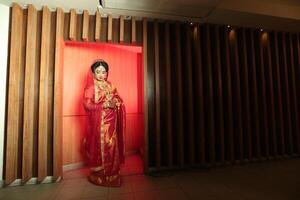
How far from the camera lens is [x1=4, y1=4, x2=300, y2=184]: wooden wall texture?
9.59 ft

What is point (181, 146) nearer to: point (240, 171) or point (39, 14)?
point (240, 171)

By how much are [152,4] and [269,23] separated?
2489 mm

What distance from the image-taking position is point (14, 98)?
2.86 m

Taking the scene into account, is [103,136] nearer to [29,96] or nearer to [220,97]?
[29,96]

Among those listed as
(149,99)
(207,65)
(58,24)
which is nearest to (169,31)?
(207,65)

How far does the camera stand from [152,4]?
118 inches

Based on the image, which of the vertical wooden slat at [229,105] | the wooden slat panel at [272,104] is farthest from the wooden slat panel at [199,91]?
the wooden slat panel at [272,104]

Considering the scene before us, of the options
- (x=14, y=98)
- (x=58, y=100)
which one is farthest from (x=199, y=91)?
(x=14, y=98)

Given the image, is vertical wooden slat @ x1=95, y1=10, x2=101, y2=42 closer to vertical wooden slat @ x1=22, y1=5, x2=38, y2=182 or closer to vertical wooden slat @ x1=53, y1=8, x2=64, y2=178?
vertical wooden slat @ x1=53, y1=8, x2=64, y2=178

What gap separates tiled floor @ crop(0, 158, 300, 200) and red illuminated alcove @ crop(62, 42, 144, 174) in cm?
68

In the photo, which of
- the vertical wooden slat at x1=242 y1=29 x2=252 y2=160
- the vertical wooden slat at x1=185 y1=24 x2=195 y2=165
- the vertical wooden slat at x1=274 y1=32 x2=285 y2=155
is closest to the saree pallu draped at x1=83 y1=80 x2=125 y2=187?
the vertical wooden slat at x1=185 y1=24 x2=195 y2=165

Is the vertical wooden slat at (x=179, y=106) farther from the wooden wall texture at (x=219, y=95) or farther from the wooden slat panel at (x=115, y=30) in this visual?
the wooden slat panel at (x=115, y=30)

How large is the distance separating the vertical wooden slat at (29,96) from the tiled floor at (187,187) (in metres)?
0.35

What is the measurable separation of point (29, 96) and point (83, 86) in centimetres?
113
